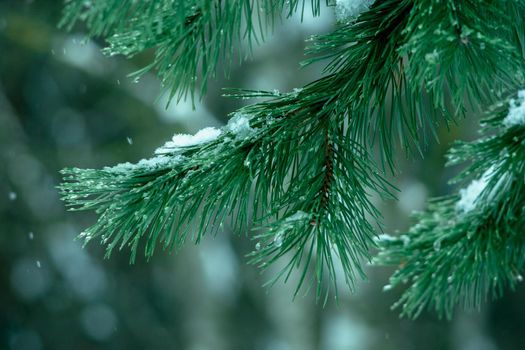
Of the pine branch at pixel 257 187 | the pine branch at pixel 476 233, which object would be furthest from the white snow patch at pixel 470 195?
the pine branch at pixel 257 187

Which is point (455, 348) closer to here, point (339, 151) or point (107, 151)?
point (107, 151)

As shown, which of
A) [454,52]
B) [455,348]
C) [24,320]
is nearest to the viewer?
[454,52]

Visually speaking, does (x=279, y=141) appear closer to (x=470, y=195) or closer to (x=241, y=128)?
(x=241, y=128)

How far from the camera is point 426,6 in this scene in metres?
0.75

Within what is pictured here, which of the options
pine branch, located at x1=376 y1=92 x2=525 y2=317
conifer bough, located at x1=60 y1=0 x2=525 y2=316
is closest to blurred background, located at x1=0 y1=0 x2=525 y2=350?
pine branch, located at x1=376 y1=92 x2=525 y2=317

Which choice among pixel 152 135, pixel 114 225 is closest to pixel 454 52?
pixel 114 225

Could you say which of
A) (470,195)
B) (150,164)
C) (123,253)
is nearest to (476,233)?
(470,195)

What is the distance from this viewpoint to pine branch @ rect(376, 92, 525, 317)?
1.08m

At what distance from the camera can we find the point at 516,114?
41.9 inches

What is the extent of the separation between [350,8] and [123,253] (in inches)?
298

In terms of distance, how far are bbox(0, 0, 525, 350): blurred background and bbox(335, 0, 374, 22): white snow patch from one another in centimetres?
411

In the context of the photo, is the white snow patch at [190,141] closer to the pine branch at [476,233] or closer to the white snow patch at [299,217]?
the white snow patch at [299,217]

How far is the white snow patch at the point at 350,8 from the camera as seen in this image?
0.90 meters

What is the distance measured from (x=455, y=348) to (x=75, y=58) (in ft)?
16.0
